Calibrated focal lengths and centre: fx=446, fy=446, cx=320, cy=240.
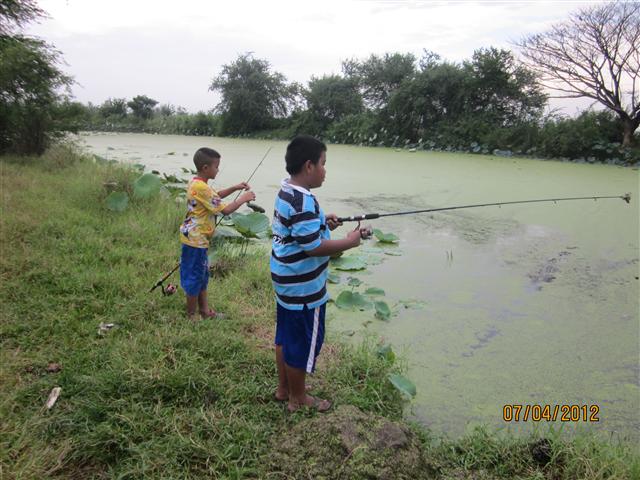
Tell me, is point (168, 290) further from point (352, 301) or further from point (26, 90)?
point (26, 90)

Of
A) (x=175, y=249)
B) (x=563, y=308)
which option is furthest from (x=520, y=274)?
(x=175, y=249)

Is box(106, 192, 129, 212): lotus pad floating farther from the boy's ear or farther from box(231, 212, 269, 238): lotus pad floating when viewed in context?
the boy's ear

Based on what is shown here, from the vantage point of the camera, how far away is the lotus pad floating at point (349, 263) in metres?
3.00

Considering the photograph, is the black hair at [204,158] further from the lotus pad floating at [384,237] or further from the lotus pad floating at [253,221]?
the lotus pad floating at [384,237]

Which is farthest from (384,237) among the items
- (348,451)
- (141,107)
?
(141,107)

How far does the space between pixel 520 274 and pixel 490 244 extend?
2.07ft

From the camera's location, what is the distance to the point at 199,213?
1.96m

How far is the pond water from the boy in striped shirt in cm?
54

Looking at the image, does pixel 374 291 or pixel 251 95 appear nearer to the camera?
pixel 374 291

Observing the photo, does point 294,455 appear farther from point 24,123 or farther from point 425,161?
point 425,161

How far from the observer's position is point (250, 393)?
158 cm

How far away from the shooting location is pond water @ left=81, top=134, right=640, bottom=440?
1.72 m

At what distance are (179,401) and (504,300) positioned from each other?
6.02ft

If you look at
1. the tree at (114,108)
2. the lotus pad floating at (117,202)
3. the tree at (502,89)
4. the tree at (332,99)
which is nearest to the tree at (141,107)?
the tree at (114,108)
